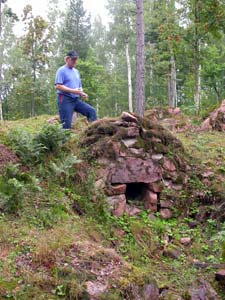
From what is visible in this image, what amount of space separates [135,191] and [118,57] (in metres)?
33.7

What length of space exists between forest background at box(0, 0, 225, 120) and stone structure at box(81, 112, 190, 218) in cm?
872

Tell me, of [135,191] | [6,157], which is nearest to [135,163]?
[135,191]

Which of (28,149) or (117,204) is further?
(28,149)

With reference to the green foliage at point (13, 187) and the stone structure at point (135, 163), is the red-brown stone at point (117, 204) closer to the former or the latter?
the stone structure at point (135, 163)

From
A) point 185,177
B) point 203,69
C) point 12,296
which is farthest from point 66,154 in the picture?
point 203,69

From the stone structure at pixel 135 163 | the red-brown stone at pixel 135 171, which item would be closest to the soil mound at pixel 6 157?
the stone structure at pixel 135 163

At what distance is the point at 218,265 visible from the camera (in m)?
5.87

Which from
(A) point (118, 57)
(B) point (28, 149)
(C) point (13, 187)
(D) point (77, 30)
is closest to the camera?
(C) point (13, 187)

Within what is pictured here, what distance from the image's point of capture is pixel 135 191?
25.2ft

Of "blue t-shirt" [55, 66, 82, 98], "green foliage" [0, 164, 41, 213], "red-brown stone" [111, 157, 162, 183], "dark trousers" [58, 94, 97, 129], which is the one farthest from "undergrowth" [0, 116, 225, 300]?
"blue t-shirt" [55, 66, 82, 98]

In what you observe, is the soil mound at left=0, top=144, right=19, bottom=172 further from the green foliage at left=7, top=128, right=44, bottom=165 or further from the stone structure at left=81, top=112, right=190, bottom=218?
the stone structure at left=81, top=112, right=190, bottom=218

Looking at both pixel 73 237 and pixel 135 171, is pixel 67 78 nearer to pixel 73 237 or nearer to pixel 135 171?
pixel 135 171

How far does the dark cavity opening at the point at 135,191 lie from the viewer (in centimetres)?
756

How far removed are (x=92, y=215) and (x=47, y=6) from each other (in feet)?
117
